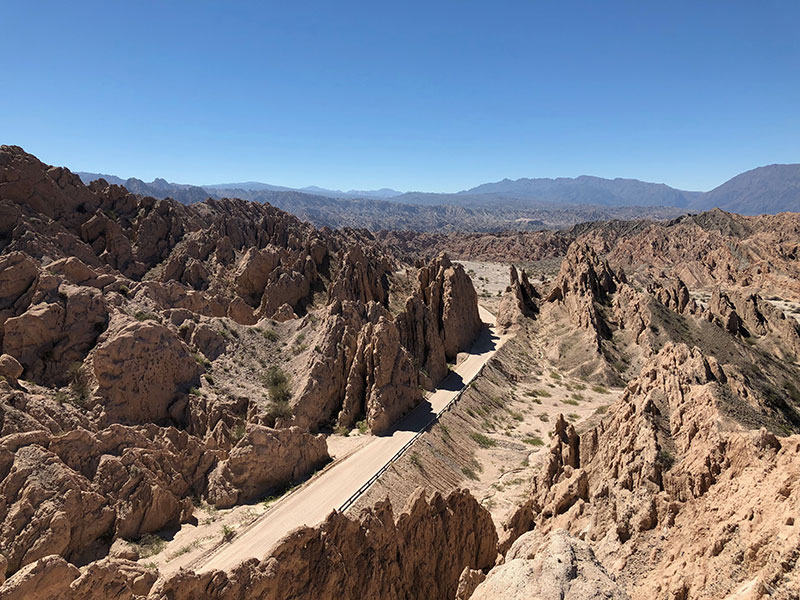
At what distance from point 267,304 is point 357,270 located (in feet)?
47.1

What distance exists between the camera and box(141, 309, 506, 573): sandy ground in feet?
68.4

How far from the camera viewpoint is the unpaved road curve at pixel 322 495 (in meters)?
21.4

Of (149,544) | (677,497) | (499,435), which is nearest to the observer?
(677,497)

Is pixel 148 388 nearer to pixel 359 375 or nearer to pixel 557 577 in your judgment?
pixel 359 375

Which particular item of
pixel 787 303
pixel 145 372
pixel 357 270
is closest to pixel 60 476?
pixel 145 372

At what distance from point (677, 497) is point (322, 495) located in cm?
1831

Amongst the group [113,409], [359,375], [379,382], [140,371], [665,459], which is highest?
[665,459]

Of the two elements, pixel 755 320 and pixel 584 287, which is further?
pixel 584 287

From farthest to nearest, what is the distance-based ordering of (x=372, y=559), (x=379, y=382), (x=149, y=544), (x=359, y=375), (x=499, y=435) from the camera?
(x=499, y=435) → (x=359, y=375) → (x=379, y=382) → (x=149, y=544) → (x=372, y=559)

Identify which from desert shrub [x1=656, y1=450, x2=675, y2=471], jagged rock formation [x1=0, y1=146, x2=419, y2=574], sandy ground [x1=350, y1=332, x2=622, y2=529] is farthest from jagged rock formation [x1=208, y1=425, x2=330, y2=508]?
desert shrub [x1=656, y1=450, x2=675, y2=471]

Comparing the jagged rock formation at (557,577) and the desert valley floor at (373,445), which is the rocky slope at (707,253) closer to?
the desert valley floor at (373,445)

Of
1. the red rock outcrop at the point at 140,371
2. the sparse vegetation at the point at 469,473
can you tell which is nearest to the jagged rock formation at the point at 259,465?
the red rock outcrop at the point at 140,371

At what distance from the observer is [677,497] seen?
15.1 metres

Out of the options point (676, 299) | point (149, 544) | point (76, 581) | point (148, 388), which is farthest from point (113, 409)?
point (676, 299)
